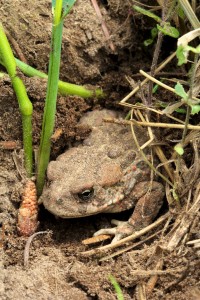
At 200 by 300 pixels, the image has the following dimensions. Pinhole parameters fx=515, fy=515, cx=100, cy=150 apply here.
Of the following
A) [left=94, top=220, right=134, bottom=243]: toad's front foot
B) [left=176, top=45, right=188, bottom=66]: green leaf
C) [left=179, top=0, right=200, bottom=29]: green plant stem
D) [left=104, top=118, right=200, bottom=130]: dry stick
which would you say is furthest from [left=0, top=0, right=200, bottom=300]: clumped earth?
[left=176, top=45, right=188, bottom=66]: green leaf

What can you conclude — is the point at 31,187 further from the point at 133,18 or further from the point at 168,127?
the point at 133,18

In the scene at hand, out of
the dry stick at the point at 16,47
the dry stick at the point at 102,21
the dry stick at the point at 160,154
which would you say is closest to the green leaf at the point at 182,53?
the dry stick at the point at 160,154

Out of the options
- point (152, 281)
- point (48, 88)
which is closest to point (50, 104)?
point (48, 88)

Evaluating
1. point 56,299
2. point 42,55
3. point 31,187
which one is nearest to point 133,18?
point 42,55

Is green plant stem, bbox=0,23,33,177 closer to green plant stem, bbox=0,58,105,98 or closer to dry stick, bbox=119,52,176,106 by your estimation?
green plant stem, bbox=0,58,105,98

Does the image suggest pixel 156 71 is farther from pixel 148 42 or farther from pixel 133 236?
pixel 133 236
